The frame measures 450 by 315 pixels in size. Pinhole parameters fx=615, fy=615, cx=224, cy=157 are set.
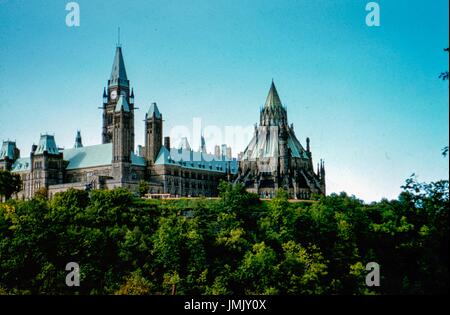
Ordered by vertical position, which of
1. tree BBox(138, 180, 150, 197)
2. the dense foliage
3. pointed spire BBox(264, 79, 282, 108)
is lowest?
the dense foliage

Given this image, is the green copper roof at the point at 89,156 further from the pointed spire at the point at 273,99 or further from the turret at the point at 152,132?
the pointed spire at the point at 273,99

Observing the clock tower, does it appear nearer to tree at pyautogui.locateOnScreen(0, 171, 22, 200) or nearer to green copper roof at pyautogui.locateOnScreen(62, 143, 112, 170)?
green copper roof at pyautogui.locateOnScreen(62, 143, 112, 170)

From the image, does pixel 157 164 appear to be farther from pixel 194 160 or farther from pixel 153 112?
pixel 194 160

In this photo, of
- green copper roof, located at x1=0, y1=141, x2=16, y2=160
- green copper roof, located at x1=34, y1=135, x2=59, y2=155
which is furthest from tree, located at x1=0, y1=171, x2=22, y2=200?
green copper roof, located at x1=0, y1=141, x2=16, y2=160

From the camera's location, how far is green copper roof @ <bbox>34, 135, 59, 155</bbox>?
90.4 meters

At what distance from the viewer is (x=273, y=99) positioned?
346 feet

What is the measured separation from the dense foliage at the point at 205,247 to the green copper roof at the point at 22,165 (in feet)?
101

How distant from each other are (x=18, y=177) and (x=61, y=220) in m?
33.2

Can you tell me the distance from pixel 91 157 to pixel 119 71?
20.9 m

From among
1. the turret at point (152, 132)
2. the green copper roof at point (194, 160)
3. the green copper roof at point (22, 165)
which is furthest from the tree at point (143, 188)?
the green copper roof at point (22, 165)

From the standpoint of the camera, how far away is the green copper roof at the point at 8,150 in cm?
9919

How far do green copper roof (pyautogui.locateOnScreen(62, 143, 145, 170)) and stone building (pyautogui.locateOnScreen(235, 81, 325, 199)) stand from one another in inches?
686

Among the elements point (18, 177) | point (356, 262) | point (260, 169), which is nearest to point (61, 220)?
point (356, 262)

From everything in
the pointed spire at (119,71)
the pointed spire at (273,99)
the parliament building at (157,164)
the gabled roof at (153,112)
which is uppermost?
the pointed spire at (119,71)
